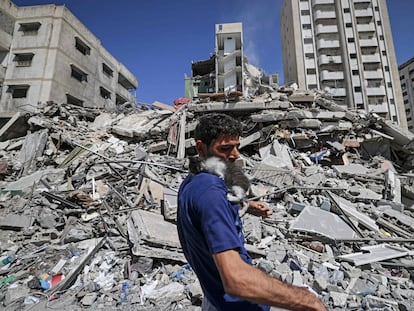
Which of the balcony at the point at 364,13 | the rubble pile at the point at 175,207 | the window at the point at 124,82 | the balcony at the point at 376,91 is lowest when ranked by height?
the rubble pile at the point at 175,207

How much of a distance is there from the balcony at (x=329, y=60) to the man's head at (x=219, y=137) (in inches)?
1540

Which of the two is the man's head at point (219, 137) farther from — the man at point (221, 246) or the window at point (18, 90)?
the window at point (18, 90)

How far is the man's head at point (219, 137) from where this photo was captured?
1.17 meters

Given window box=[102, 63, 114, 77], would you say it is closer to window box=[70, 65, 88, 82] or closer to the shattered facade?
window box=[70, 65, 88, 82]

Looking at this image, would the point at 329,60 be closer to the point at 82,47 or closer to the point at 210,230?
the point at 82,47

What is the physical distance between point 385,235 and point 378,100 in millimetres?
35785

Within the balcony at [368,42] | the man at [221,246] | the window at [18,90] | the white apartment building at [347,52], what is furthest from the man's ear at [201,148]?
the balcony at [368,42]

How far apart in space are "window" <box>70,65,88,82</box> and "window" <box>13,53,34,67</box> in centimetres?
331

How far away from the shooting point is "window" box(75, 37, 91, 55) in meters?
23.1

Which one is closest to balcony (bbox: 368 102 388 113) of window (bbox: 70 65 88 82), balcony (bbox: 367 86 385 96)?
balcony (bbox: 367 86 385 96)

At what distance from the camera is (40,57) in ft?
67.1

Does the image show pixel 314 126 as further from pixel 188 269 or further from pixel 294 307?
pixel 294 307

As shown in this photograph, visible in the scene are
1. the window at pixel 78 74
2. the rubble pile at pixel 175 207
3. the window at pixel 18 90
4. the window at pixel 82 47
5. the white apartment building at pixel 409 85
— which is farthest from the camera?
the white apartment building at pixel 409 85

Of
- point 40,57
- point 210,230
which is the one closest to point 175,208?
point 210,230
